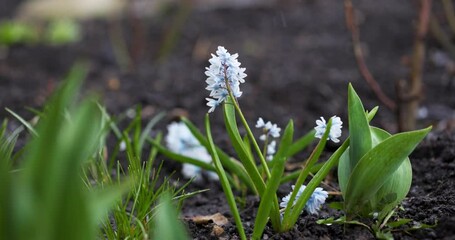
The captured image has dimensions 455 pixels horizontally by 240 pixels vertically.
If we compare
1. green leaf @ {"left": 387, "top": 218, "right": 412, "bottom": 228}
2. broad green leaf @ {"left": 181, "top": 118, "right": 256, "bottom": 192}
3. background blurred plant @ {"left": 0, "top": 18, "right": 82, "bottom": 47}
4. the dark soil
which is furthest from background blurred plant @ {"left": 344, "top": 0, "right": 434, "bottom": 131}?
background blurred plant @ {"left": 0, "top": 18, "right": 82, "bottom": 47}

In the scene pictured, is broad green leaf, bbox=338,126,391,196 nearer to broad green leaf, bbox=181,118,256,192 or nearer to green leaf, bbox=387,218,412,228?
green leaf, bbox=387,218,412,228

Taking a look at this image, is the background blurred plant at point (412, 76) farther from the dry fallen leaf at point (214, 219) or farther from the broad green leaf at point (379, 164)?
the broad green leaf at point (379, 164)

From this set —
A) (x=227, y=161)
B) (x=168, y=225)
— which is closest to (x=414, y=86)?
(x=227, y=161)

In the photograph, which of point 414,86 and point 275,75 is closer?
point 414,86

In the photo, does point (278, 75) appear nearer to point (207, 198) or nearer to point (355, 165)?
point (207, 198)

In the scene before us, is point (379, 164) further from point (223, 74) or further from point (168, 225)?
point (168, 225)
